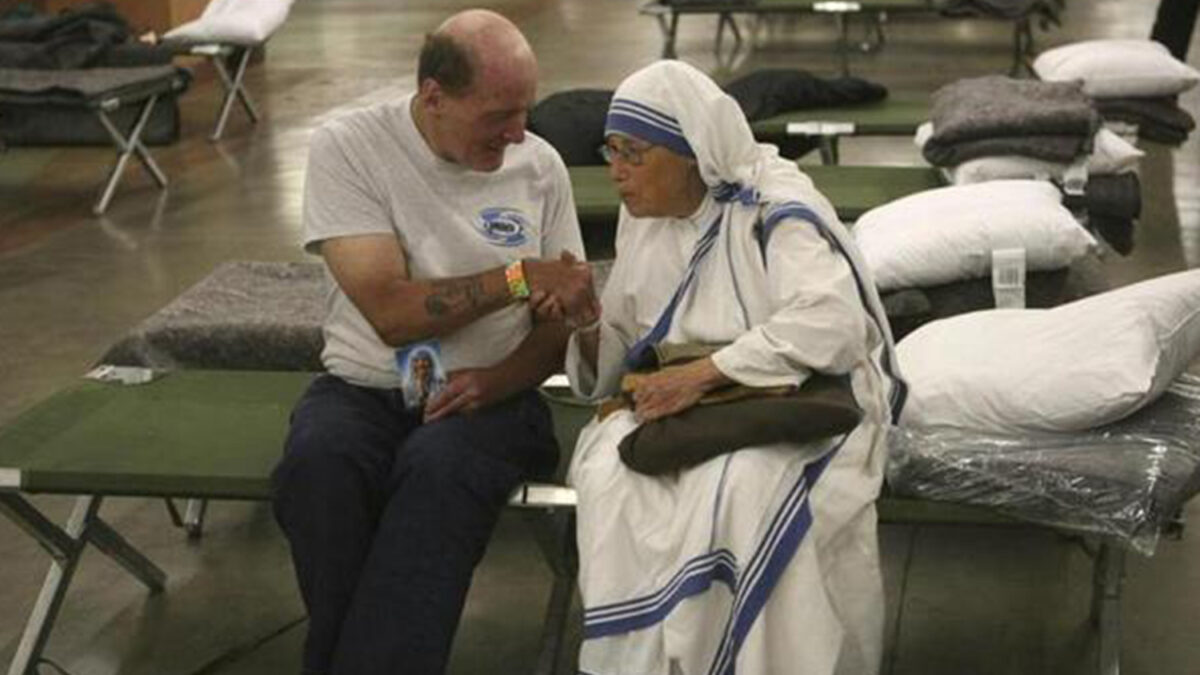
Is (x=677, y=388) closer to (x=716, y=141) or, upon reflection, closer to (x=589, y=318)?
(x=589, y=318)

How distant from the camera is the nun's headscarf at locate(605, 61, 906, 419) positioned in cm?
296

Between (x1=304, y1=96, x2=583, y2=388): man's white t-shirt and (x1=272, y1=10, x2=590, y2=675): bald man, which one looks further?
(x1=304, y1=96, x2=583, y2=388): man's white t-shirt

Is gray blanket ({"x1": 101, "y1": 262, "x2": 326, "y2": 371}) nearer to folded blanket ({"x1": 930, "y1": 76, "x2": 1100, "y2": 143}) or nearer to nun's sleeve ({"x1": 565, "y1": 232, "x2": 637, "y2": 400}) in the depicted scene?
nun's sleeve ({"x1": 565, "y1": 232, "x2": 637, "y2": 400})

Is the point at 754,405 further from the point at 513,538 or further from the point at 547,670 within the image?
the point at 513,538

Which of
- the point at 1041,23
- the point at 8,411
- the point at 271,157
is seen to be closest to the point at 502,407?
the point at 8,411

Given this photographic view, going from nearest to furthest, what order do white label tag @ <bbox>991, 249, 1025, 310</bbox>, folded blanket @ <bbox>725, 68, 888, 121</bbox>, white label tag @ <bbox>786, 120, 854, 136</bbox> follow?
white label tag @ <bbox>991, 249, 1025, 310</bbox>, white label tag @ <bbox>786, 120, 854, 136</bbox>, folded blanket @ <bbox>725, 68, 888, 121</bbox>

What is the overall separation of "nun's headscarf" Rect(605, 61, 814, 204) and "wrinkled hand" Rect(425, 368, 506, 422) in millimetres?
466

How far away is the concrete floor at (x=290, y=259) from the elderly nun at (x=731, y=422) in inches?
24.0

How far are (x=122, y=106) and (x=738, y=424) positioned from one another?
5.37 meters

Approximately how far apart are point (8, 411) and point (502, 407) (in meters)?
2.22

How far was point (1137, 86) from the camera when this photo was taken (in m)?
6.14

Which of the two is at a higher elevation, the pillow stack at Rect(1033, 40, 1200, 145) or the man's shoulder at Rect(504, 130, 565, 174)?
the man's shoulder at Rect(504, 130, 565, 174)

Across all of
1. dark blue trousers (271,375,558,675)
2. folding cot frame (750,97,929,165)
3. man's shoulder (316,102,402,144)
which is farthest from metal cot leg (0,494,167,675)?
folding cot frame (750,97,929,165)

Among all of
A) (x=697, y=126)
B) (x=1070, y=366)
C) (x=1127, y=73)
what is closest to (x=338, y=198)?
(x=697, y=126)
